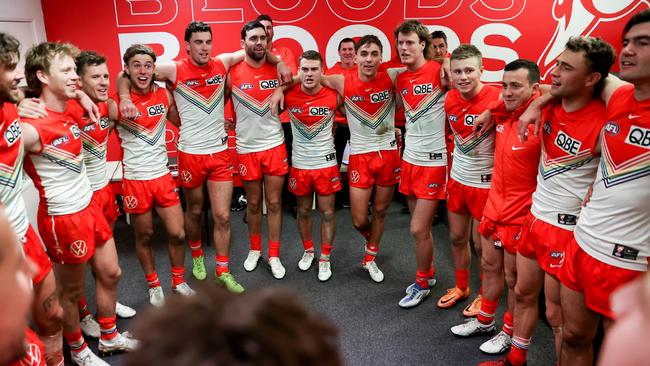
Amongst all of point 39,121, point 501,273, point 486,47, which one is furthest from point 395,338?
point 486,47

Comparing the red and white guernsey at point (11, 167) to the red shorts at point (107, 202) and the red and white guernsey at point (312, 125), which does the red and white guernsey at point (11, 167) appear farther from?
the red and white guernsey at point (312, 125)


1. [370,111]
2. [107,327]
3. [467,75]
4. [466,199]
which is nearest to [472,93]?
[467,75]

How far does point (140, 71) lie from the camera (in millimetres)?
3006

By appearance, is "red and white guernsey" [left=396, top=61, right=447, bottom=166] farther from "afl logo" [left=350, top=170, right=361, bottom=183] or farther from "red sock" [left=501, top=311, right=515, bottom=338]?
"red sock" [left=501, top=311, right=515, bottom=338]

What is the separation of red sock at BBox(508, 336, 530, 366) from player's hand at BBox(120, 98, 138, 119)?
2.46 meters

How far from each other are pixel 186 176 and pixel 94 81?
3.06ft

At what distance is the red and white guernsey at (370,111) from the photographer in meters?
3.36

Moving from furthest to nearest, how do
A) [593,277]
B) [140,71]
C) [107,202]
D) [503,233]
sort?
1. [140,71]
2. [107,202]
3. [503,233]
4. [593,277]

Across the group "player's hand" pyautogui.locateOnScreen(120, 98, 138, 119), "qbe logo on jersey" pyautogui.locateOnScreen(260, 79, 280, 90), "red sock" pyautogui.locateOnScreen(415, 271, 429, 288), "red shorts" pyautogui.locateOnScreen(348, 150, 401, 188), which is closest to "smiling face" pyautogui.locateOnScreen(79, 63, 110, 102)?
"player's hand" pyautogui.locateOnScreen(120, 98, 138, 119)

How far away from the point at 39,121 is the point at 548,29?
4.99 m

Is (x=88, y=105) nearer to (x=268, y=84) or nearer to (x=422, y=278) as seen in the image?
(x=268, y=84)

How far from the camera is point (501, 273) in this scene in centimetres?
270

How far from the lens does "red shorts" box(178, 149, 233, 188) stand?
338cm

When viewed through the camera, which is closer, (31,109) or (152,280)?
(31,109)
